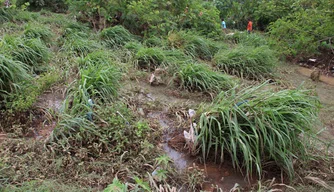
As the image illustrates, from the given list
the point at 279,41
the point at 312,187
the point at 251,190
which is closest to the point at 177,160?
the point at 251,190

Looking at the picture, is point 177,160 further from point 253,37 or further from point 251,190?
point 253,37

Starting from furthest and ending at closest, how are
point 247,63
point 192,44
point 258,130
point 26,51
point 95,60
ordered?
point 192,44
point 247,63
point 95,60
point 26,51
point 258,130

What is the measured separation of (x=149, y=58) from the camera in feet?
15.7

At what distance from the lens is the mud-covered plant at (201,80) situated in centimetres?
405

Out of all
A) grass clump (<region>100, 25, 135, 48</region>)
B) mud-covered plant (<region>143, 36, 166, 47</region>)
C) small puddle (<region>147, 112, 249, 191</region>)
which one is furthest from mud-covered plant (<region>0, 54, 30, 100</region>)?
mud-covered plant (<region>143, 36, 166, 47</region>)

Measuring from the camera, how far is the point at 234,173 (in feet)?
8.57

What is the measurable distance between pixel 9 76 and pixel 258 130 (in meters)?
2.65

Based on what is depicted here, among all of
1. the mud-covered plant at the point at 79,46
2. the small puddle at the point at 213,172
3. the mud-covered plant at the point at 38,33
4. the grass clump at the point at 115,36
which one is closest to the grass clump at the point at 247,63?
the grass clump at the point at 115,36

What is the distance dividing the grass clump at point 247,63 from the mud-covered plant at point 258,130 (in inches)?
85.8

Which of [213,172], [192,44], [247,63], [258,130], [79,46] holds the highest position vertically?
[79,46]

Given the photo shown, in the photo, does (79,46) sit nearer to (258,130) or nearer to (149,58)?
(149,58)

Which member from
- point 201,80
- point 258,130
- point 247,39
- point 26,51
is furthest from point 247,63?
point 26,51

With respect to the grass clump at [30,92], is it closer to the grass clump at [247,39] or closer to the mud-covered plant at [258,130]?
the mud-covered plant at [258,130]

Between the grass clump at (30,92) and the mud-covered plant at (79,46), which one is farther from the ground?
the mud-covered plant at (79,46)
